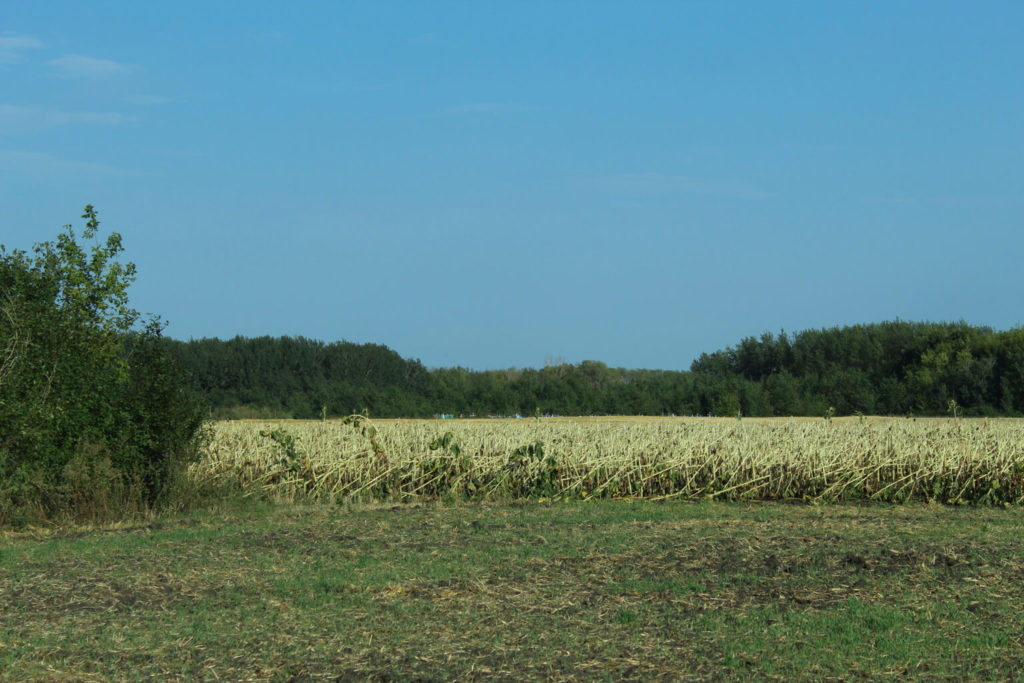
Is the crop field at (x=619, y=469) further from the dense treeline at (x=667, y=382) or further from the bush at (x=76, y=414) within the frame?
the dense treeline at (x=667, y=382)

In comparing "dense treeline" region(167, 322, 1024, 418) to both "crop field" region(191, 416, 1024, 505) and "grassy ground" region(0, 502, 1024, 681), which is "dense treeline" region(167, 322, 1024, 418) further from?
"grassy ground" region(0, 502, 1024, 681)

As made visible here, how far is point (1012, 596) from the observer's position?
711 centimetres

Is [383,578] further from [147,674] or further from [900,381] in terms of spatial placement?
[900,381]

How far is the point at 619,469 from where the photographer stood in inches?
593

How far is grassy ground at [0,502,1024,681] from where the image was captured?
5625 millimetres

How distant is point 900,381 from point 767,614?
35.6 metres

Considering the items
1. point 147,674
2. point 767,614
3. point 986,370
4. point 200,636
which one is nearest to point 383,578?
point 200,636

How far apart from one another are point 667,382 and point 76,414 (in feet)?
107

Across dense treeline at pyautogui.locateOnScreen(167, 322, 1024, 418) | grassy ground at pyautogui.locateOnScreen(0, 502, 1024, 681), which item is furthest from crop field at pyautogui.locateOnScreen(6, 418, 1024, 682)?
dense treeline at pyautogui.locateOnScreen(167, 322, 1024, 418)

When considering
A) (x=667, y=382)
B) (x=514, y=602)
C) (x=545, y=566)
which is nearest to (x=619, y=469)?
(x=545, y=566)

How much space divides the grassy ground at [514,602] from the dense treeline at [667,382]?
990 inches

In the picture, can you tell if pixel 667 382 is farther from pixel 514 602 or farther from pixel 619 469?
pixel 514 602

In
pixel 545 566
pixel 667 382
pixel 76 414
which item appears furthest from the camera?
pixel 667 382

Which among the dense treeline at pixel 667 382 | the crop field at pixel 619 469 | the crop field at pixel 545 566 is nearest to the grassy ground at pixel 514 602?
the crop field at pixel 545 566
